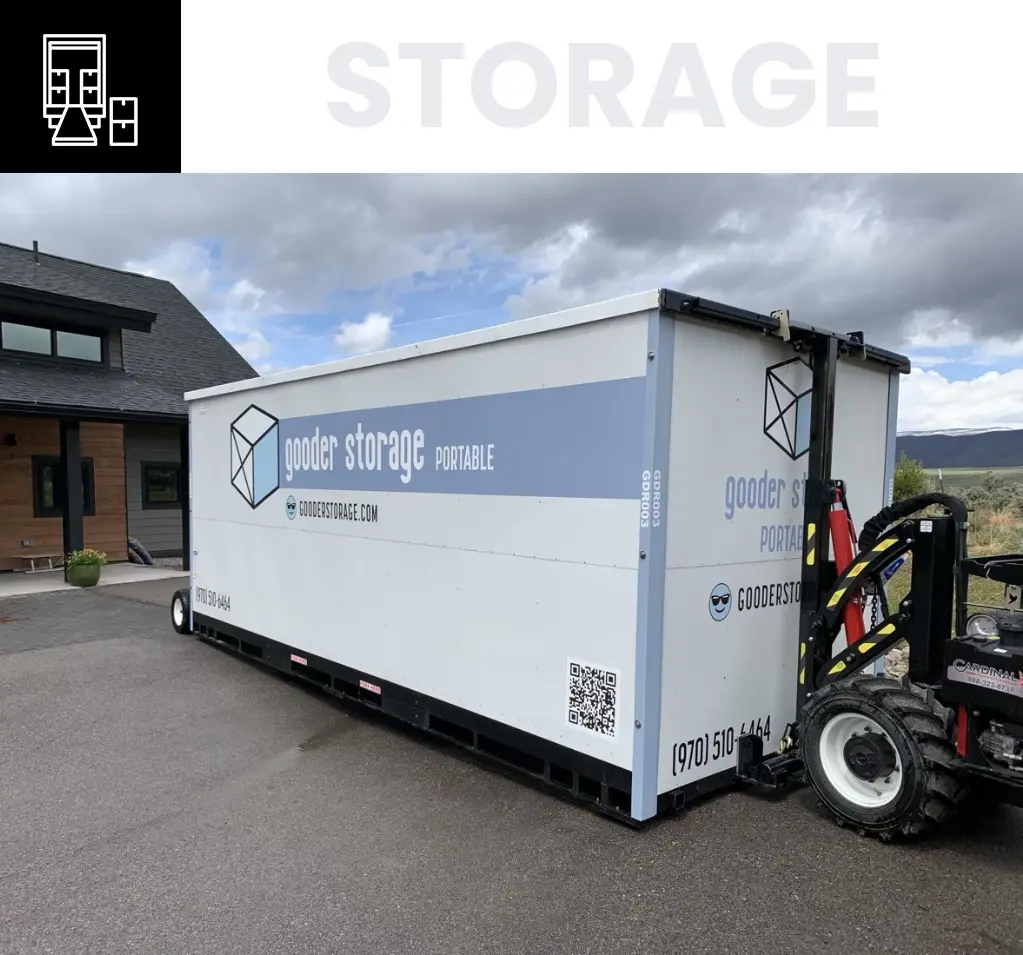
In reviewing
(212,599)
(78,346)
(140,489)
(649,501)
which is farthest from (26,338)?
(649,501)

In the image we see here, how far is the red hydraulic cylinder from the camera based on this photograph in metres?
4.10

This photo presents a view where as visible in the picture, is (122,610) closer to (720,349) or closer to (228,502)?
(228,502)

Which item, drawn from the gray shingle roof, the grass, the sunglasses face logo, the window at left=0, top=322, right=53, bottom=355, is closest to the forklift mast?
the sunglasses face logo

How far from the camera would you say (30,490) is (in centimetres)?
1384

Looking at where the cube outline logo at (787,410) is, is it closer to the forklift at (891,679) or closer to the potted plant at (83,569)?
the forklift at (891,679)

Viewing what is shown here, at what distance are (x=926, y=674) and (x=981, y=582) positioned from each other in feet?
22.6

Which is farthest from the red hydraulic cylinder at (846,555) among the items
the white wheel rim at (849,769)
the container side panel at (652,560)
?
the container side panel at (652,560)

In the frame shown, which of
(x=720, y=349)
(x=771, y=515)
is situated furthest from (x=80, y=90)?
(x=771, y=515)

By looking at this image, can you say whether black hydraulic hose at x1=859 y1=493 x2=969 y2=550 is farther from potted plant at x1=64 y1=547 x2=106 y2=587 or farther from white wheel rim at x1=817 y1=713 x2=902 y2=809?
potted plant at x1=64 y1=547 x2=106 y2=587

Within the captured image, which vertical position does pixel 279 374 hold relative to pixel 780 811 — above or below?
above

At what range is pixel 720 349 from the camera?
3.87m

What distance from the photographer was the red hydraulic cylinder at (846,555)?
13.5 feet

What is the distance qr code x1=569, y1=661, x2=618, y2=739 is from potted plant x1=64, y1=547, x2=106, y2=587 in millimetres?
10934

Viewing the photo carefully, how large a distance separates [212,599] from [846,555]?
6164 millimetres
